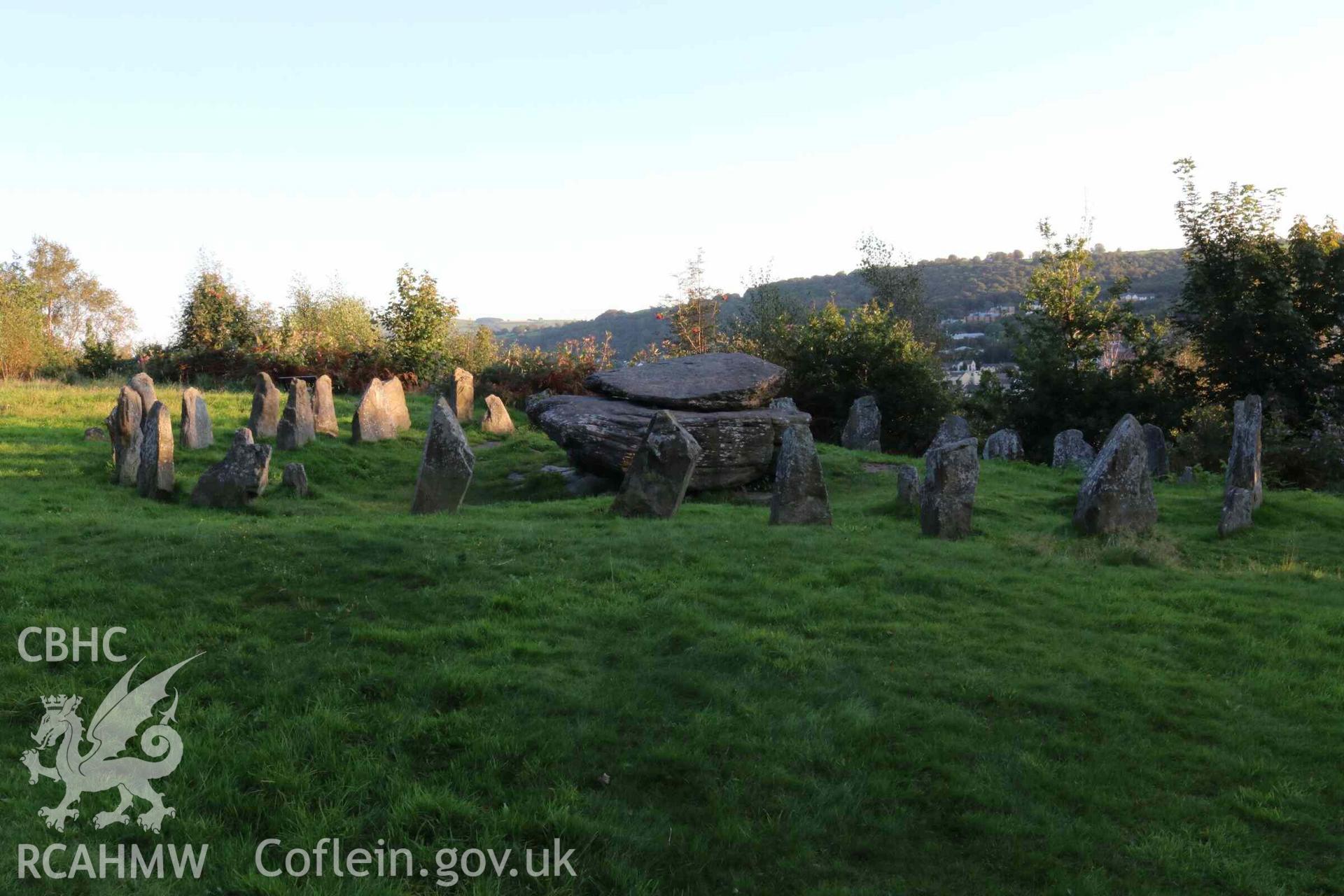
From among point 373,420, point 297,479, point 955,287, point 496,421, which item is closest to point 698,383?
point 496,421

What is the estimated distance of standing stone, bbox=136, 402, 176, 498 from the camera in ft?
56.0

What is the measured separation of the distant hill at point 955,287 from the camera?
288ft

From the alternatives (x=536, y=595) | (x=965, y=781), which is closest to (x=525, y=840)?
(x=965, y=781)

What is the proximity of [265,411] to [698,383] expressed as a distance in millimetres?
10999

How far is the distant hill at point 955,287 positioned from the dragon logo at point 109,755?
249ft

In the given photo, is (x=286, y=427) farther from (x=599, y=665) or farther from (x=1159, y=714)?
(x=1159, y=714)

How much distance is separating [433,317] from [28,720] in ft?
108

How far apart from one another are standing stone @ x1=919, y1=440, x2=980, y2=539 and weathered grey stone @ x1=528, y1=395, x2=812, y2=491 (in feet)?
19.1

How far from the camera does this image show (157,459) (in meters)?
17.1

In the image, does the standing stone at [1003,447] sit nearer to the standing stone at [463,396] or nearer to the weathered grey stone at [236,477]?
the standing stone at [463,396]

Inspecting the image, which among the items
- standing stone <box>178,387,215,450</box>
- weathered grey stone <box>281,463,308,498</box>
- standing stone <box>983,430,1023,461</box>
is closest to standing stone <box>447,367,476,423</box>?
standing stone <box>178,387,215,450</box>

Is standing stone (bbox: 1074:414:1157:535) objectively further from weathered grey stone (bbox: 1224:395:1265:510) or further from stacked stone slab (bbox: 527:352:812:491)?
stacked stone slab (bbox: 527:352:812:491)

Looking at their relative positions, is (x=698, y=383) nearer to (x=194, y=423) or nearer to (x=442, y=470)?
(x=442, y=470)

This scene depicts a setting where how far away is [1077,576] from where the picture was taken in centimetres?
1248
